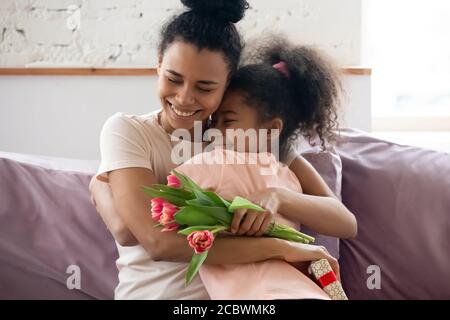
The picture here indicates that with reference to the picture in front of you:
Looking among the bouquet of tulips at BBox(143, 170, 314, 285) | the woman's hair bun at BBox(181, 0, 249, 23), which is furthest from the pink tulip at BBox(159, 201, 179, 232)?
the woman's hair bun at BBox(181, 0, 249, 23)

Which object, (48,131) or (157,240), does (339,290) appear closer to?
(157,240)

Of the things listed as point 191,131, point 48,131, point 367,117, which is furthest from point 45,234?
point 367,117

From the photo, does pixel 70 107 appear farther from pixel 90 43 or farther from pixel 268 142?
pixel 268 142

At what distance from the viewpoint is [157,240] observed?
146 centimetres

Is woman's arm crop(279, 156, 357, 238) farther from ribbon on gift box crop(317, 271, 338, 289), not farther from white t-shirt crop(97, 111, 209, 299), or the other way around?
white t-shirt crop(97, 111, 209, 299)

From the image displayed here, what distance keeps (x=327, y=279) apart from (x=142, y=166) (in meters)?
0.47

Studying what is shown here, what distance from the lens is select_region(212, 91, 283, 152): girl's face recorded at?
5.36 feet

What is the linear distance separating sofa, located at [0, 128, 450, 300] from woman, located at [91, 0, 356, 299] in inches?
8.0

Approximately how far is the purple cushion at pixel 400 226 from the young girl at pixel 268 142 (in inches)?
8.4

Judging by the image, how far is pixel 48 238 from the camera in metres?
1.83

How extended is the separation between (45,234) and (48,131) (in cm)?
79

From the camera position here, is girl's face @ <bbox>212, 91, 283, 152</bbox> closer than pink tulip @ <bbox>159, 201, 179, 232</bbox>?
No

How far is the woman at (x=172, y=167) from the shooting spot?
147 centimetres

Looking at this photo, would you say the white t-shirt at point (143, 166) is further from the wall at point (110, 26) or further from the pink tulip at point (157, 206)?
the wall at point (110, 26)
